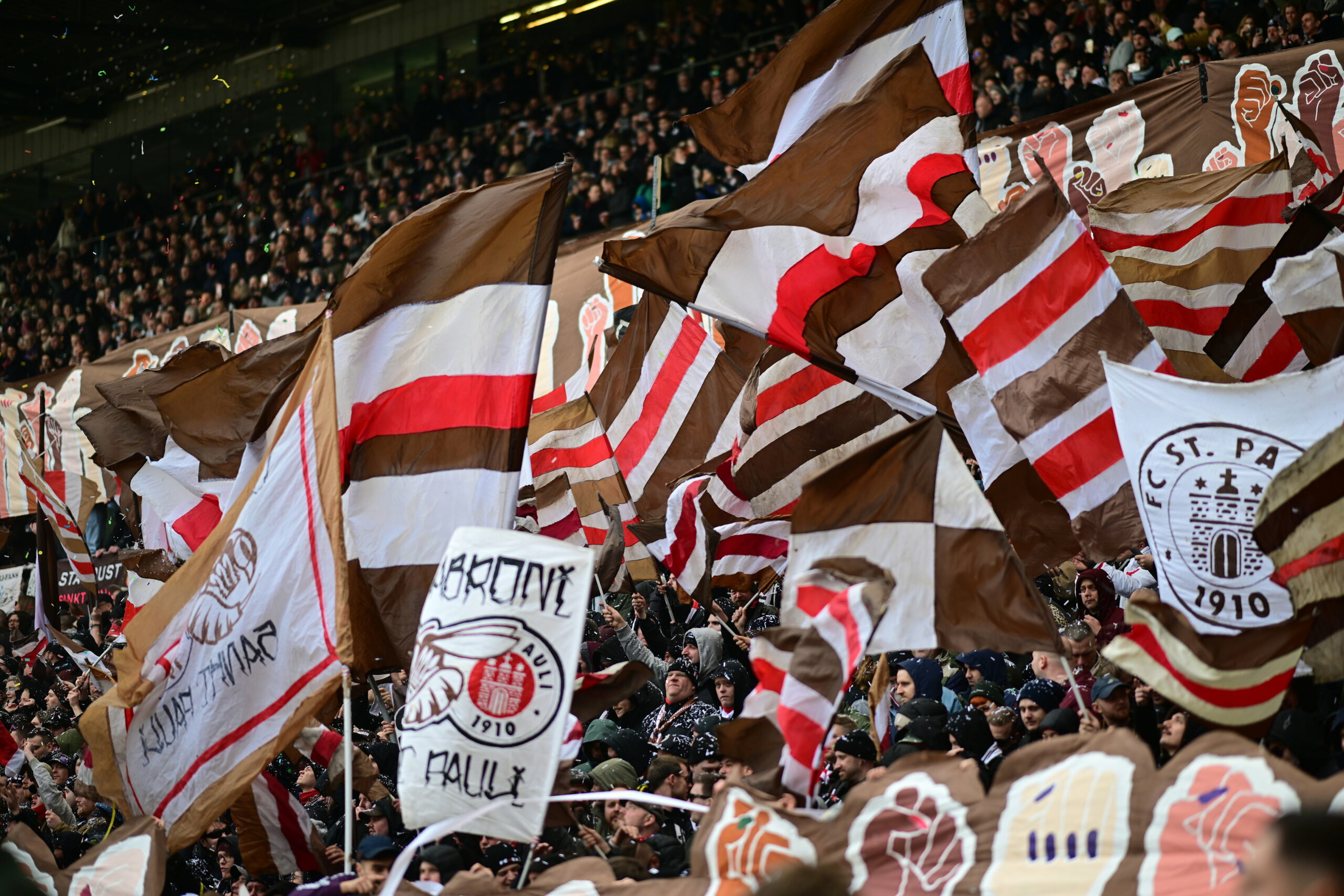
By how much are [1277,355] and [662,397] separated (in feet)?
12.6

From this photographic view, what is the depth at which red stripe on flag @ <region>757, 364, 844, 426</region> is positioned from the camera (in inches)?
322

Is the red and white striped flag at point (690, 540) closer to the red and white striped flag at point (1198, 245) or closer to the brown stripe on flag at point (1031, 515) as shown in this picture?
the brown stripe on flag at point (1031, 515)

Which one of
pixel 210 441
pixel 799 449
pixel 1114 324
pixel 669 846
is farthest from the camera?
pixel 799 449

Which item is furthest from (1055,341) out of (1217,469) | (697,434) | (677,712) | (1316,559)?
(697,434)

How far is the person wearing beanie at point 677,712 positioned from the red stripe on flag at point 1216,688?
335 centimetres

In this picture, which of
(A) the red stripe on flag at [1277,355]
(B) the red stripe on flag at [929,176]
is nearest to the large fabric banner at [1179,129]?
(A) the red stripe on flag at [1277,355]

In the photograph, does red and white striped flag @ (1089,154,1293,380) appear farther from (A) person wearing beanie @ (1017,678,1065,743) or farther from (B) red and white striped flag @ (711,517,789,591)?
(A) person wearing beanie @ (1017,678,1065,743)

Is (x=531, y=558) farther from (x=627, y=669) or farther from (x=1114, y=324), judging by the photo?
(x=1114, y=324)

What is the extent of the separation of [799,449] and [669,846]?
9.61 feet

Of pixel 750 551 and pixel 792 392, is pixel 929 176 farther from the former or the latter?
pixel 750 551

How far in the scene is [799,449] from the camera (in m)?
8.12

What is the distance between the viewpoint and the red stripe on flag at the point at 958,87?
25.5 ft

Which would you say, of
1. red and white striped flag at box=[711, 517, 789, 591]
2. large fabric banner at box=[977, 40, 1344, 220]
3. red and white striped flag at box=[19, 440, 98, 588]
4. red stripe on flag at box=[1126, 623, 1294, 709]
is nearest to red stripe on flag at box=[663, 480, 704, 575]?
red and white striped flag at box=[711, 517, 789, 591]

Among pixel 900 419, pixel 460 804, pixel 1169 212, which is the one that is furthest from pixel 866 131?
pixel 460 804
